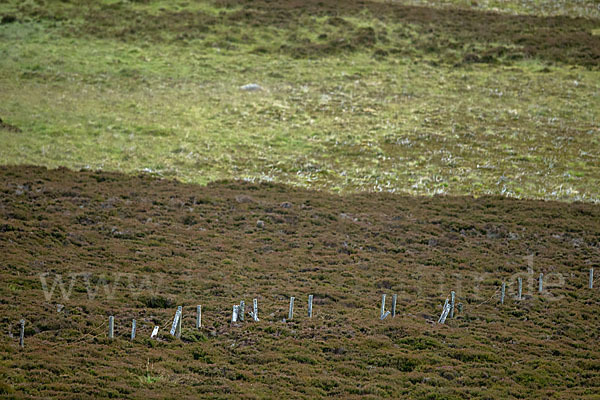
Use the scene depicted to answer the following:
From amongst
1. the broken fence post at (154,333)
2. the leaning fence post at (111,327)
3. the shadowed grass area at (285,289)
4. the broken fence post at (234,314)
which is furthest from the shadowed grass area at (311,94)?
the leaning fence post at (111,327)

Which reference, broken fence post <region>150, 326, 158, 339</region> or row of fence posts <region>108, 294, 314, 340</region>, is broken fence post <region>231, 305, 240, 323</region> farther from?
broken fence post <region>150, 326, 158, 339</region>

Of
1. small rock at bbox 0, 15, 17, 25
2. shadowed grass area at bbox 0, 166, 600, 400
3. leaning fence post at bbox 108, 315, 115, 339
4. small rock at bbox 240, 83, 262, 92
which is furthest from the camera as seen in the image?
small rock at bbox 0, 15, 17, 25

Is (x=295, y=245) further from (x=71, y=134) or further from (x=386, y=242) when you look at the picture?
(x=71, y=134)

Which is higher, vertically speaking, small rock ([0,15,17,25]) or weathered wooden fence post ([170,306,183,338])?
small rock ([0,15,17,25])

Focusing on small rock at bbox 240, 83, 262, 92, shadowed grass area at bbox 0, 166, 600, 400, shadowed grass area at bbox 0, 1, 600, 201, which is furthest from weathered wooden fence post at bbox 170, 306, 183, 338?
small rock at bbox 240, 83, 262, 92

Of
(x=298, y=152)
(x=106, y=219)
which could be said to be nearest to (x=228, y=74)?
(x=298, y=152)

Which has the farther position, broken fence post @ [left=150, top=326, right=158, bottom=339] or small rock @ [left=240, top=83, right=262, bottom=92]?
small rock @ [left=240, top=83, right=262, bottom=92]

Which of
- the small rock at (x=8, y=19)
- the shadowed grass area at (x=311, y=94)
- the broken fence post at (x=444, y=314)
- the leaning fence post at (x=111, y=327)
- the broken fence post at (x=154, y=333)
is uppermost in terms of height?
the small rock at (x=8, y=19)

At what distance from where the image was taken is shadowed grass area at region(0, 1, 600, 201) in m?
38.0

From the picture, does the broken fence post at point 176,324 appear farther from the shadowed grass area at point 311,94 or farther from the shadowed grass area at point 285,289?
the shadowed grass area at point 311,94

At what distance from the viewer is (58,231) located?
1035 inches

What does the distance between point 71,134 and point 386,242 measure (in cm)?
2182

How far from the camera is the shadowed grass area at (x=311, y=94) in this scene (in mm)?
37969

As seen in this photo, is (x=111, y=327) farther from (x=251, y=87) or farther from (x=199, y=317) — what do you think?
(x=251, y=87)
